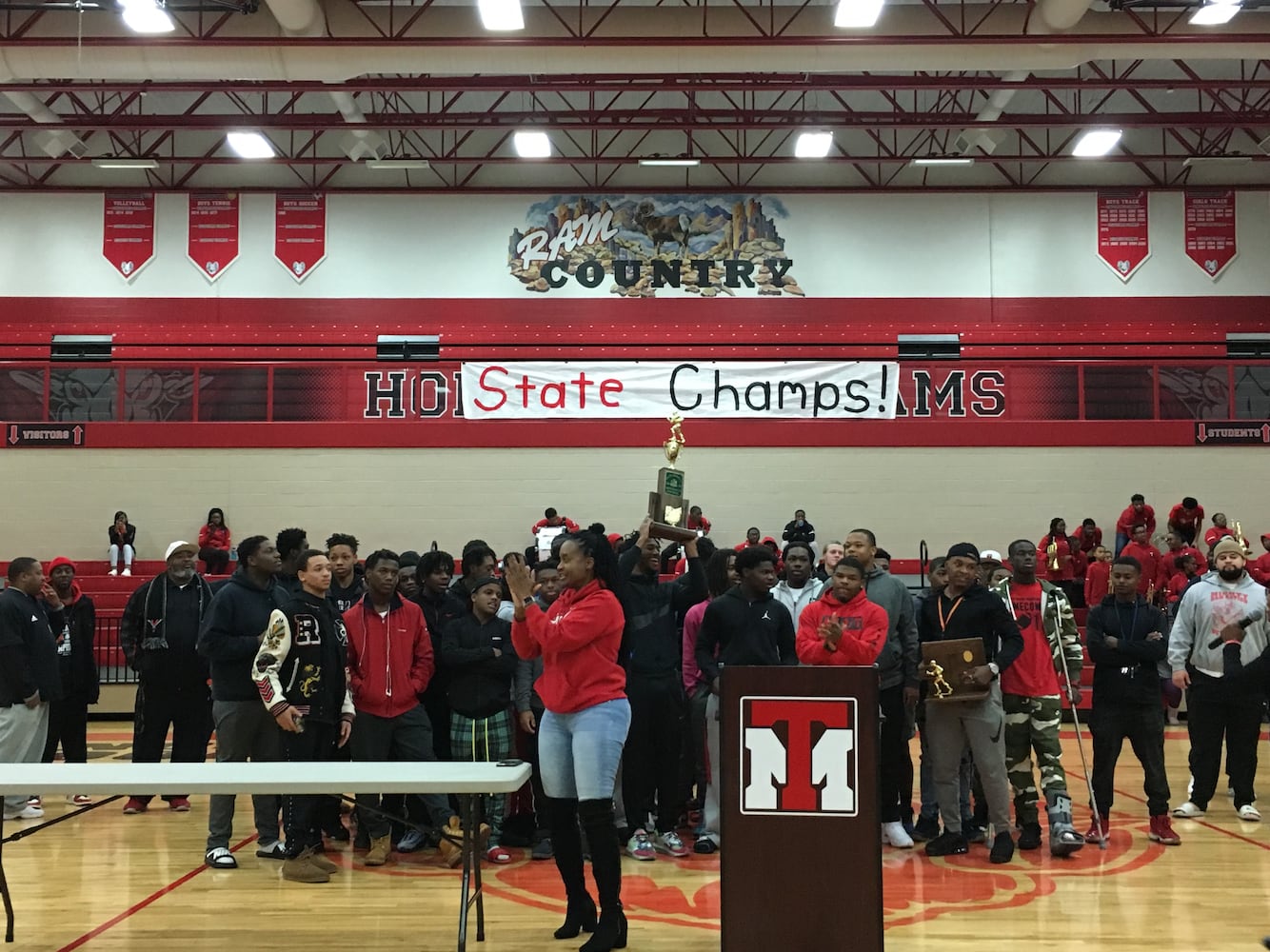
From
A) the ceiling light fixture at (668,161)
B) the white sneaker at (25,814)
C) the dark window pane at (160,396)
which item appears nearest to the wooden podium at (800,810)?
the white sneaker at (25,814)

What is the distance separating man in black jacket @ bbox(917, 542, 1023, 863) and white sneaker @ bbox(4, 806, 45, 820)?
5.76 m

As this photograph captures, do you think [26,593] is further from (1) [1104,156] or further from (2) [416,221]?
(1) [1104,156]

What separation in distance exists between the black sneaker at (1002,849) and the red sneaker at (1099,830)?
70 cm

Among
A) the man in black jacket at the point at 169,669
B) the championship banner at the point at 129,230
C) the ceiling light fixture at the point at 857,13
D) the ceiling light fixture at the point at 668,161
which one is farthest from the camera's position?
the championship banner at the point at 129,230

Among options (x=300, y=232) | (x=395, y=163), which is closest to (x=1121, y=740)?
(x=395, y=163)

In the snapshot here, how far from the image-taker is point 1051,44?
12367 mm

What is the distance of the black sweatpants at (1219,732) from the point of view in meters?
7.39

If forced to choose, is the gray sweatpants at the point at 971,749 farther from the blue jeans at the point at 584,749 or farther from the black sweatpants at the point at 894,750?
the blue jeans at the point at 584,749

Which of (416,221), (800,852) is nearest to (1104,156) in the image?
(416,221)

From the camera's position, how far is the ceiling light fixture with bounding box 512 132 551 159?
16.9 metres

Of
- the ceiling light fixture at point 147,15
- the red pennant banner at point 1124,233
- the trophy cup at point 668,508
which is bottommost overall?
the trophy cup at point 668,508

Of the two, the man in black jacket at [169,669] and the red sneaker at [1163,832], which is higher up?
the man in black jacket at [169,669]

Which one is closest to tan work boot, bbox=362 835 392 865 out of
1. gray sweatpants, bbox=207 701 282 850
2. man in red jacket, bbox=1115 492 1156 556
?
gray sweatpants, bbox=207 701 282 850

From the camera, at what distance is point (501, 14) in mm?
12109
